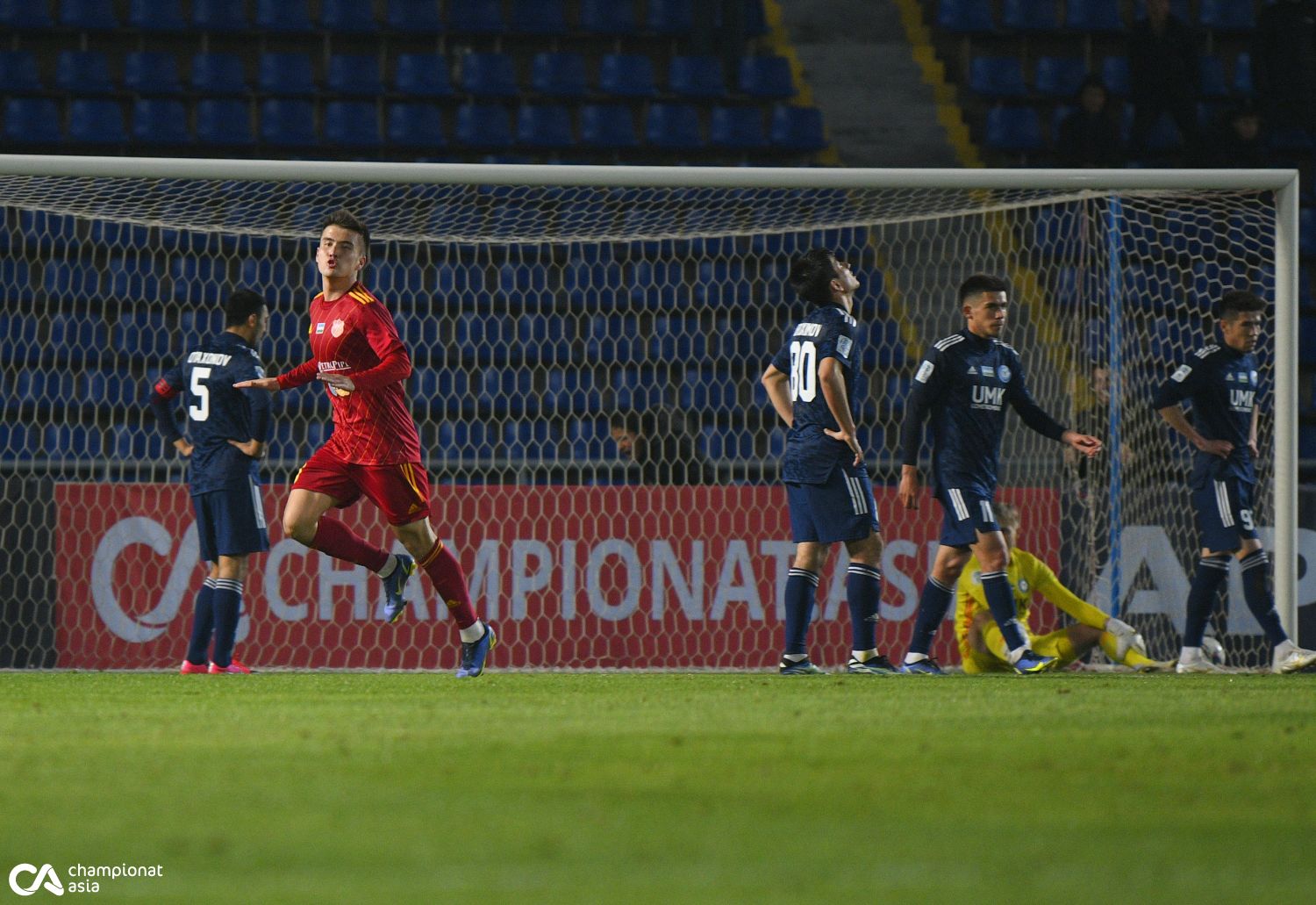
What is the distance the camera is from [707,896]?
2404mm

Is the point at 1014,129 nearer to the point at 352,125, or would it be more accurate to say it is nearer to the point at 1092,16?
the point at 1092,16

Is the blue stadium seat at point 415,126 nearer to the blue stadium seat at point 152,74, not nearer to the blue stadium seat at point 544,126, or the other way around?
the blue stadium seat at point 544,126

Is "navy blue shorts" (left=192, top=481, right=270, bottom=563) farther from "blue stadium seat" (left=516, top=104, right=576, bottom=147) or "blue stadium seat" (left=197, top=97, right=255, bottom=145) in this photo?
"blue stadium seat" (left=516, top=104, right=576, bottom=147)

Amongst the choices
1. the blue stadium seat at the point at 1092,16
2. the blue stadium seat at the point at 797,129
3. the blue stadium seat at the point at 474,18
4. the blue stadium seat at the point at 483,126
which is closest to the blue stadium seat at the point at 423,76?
the blue stadium seat at the point at 483,126

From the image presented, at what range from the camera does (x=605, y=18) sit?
1443cm

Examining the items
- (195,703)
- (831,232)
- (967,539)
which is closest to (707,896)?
(195,703)

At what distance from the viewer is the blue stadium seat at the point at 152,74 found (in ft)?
44.0

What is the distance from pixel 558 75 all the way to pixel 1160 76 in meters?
4.73

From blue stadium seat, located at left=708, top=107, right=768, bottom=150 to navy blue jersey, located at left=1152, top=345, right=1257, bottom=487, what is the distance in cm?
624

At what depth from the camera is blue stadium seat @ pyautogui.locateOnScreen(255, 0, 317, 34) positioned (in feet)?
45.9

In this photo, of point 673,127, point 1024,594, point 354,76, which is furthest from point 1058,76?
point 1024,594

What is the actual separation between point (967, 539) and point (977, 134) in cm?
792

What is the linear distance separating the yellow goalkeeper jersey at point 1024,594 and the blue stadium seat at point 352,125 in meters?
6.89

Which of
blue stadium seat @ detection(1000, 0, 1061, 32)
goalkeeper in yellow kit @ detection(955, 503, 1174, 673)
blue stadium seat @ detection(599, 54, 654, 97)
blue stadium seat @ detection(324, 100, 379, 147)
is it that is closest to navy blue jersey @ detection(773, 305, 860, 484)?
goalkeeper in yellow kit @ detection(955, 503, 1174, 673)
